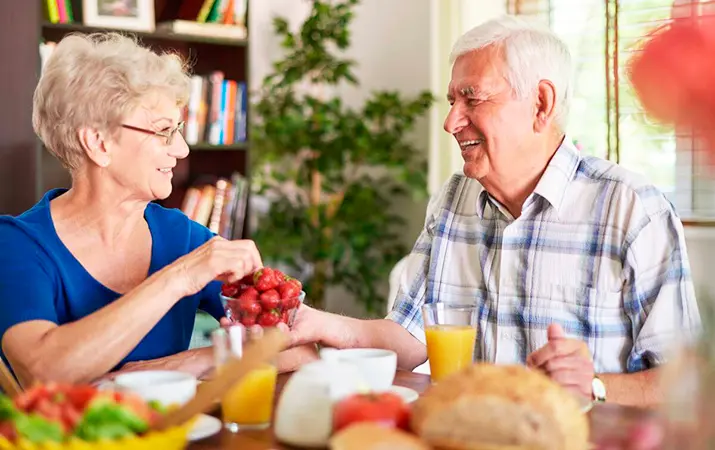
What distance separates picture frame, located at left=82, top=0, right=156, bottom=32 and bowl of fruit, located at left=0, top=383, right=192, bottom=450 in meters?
2.71

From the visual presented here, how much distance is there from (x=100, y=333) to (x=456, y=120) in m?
0.99

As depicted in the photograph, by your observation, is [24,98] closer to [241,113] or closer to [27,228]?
[241,113]

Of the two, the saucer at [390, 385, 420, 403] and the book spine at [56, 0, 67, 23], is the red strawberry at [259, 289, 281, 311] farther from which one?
the book spine at [56, 0, 67, 23]

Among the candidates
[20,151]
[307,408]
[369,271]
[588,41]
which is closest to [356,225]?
[369,271]

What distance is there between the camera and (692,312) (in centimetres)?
177

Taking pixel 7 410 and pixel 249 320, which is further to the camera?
pixel 249 320

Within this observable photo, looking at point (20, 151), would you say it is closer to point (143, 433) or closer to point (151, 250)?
point (151, 250)

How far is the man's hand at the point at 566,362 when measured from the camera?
144 centimetres

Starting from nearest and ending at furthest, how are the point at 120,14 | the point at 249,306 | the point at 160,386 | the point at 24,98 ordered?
the point at 160,386
the point at 249,306
the point at 24,98
the point at 120,14

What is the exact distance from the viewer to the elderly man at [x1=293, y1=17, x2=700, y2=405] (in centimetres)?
182

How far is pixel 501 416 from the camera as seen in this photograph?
36.3 inches

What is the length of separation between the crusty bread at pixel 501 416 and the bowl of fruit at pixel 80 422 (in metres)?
0.28

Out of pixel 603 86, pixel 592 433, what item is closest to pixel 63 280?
pixel 592 433

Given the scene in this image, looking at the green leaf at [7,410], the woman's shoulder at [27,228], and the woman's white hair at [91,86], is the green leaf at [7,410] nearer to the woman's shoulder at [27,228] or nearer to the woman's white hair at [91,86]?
the woman's shoulder at [27,228]
